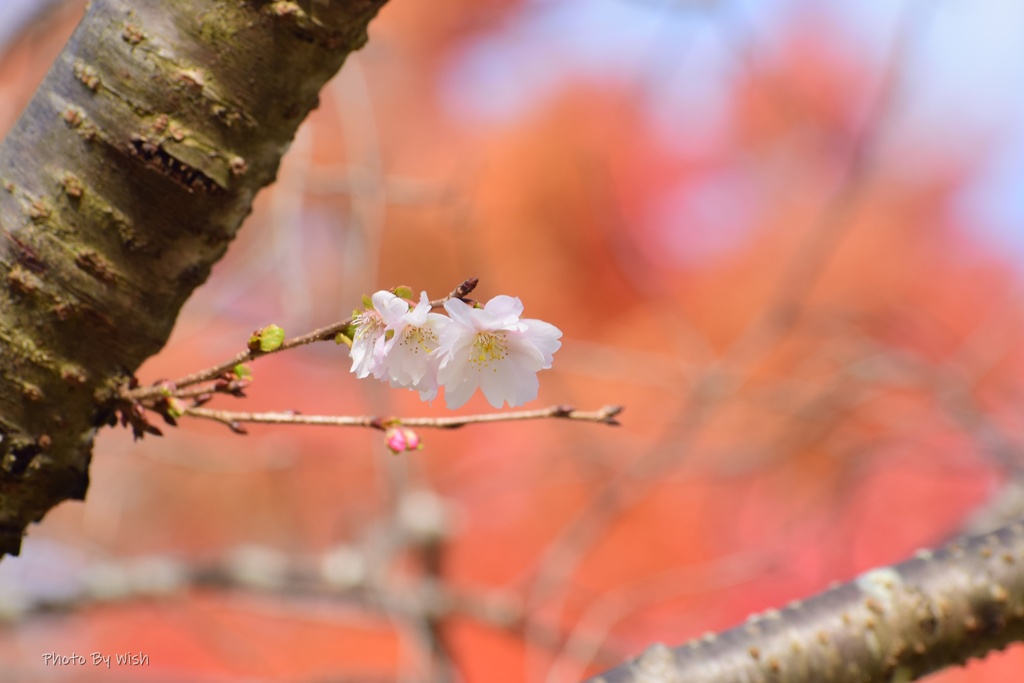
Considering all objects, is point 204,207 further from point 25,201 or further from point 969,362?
point 969,362

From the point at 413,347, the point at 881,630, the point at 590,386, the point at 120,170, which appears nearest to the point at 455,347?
the point at 413,347

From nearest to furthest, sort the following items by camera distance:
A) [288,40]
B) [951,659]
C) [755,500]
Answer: [288,40] < [951,659] < [755,500]

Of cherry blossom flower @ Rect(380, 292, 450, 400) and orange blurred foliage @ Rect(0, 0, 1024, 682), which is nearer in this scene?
cherry blossom flower @ Rect(380, 292, 450, 400)

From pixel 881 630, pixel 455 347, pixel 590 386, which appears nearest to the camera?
pixel 455 347

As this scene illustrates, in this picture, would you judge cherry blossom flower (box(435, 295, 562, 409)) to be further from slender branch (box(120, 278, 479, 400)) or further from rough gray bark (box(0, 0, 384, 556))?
rough gray bark (box(0, 0, 384, 556))

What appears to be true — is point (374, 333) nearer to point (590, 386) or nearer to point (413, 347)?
point (413, 347)

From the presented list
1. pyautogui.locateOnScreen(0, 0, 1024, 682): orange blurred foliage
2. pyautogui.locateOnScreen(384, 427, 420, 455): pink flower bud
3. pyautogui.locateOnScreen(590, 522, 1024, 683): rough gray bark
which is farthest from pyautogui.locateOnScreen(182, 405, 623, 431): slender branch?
pyautogui.locateOnScreen(0, 0, 1024, 682): orange blurred foliage

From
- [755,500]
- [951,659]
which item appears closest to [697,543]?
[755,500]

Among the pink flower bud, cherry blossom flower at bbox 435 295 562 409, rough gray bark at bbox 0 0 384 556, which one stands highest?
rough gray bark at bbox 0 0 384 556
